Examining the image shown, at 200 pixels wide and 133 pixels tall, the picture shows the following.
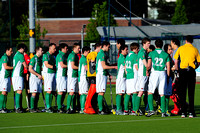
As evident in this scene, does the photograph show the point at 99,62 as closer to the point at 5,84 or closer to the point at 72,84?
the point at 72,84

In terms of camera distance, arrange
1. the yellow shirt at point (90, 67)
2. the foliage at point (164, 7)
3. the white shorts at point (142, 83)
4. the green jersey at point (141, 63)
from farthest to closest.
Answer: the foliage at point (164, 7), the yellow shirt at point (90, 67), the white shorts at point (142, 83), the green jersey at point (141, 63)

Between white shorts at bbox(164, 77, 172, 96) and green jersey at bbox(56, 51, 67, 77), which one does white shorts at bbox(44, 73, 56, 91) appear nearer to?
green jersey at bbox(56, 51, 67, 77)

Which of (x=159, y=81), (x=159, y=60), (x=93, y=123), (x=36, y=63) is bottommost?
(x=93, y=123)

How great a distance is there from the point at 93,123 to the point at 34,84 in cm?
376

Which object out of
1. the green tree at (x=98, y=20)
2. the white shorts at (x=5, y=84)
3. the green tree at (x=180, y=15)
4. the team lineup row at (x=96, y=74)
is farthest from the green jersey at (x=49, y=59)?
the green tree at (x=180, y=15)

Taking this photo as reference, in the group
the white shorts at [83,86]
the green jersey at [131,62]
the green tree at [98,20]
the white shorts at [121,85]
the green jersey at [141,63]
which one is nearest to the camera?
the green jersey at [141,63]

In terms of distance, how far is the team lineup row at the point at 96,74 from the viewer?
13.7 m

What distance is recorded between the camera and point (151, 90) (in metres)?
13.7

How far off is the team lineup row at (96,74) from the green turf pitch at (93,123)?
796 millimetres

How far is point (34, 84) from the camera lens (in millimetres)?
15625

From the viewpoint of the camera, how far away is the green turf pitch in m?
11.3

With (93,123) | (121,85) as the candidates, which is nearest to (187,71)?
(121,85)

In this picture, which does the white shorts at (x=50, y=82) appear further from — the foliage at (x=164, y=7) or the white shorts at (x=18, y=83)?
the foliage at (x=164, y=7)

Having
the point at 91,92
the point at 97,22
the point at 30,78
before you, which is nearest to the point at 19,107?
the point at 30,78
